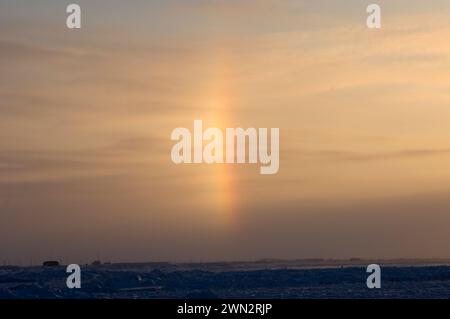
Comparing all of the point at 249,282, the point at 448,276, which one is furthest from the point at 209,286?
the point at 448,276
